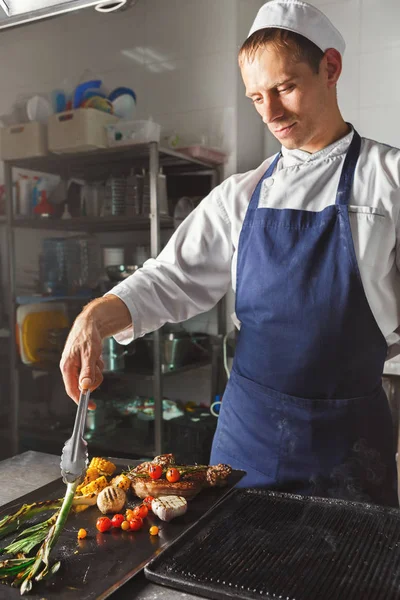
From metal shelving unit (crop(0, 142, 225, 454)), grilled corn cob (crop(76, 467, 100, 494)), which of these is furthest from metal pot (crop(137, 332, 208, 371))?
grilled corn cob (crop(76, 467, 100, 494))

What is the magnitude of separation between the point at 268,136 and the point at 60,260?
150cm

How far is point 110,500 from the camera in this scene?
1.15 m

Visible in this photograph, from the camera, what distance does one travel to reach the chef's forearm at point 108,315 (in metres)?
1.34

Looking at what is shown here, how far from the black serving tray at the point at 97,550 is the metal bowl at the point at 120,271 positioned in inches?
84.7

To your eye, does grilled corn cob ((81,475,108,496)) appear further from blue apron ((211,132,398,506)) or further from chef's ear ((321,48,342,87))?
chef's ear ((321,48,342,87))

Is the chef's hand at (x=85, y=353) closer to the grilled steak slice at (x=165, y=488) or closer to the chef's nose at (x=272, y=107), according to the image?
the grilled steak slice at (x=165, y=488)

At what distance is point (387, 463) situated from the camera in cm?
146

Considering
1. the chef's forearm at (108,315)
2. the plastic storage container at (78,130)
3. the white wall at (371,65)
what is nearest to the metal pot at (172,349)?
the plastic storage container at (78,130)

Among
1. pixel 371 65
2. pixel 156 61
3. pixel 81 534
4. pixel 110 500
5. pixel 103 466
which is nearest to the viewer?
pixel 81 534

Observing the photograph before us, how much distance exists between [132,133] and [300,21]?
1960 millimetres

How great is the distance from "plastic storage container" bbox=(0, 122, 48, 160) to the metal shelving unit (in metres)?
0.05

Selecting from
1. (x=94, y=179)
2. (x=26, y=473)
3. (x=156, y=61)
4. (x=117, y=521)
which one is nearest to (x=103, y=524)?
(x=117, y=521)

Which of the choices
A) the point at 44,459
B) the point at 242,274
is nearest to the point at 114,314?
the point at 242,274

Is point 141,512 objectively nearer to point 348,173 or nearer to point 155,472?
point 155,472
